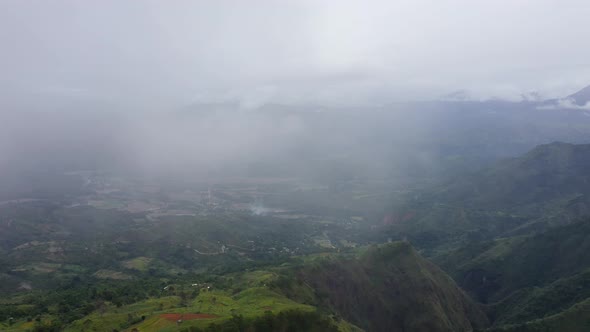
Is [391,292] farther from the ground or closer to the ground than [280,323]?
closer to the ground

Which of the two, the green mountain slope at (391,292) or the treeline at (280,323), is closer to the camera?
the treeline at (280,323)

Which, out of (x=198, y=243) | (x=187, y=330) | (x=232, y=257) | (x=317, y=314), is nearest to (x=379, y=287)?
(x=317, y=314)

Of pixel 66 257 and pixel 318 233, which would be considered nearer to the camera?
pixel 66 257

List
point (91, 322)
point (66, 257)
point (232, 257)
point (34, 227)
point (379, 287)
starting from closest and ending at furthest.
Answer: point (91, 322) → point (379, 287) → point (66, 257) → point (232, 257) → point (34, 227)

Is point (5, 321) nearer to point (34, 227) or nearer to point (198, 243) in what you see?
point (198, 243)

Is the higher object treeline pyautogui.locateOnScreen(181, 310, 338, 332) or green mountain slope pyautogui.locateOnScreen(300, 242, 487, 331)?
treeline pyautogui.locateOnScreen(181, 310, 338, 332)

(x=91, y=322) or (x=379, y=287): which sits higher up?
(x=91, y=322)

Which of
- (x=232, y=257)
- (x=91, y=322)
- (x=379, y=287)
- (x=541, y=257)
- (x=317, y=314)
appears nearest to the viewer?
(x=91, y=322)

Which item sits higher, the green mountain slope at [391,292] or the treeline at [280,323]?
the treeline at [280,323]

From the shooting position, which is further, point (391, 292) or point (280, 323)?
point (391, 292)

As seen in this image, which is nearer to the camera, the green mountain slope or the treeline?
the treeline
